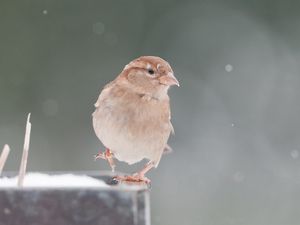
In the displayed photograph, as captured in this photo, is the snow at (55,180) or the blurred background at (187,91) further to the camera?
the blurred background at (187,91)

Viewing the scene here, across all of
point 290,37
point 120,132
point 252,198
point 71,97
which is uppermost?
point 290,37

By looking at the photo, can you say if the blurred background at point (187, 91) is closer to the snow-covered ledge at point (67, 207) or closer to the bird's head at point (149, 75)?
the bird's head at point (149, 75)

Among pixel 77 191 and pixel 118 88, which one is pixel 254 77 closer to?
pixel 118 88

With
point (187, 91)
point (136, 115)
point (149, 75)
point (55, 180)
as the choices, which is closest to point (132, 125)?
point (136, 115)

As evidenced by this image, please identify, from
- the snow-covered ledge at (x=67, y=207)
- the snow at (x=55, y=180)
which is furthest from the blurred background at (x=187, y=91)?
the snow-covered ledge at (x=67, y=207)

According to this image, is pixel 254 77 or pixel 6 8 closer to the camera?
pixel 6 8

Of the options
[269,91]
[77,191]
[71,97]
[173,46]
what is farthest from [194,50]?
[77,191]
